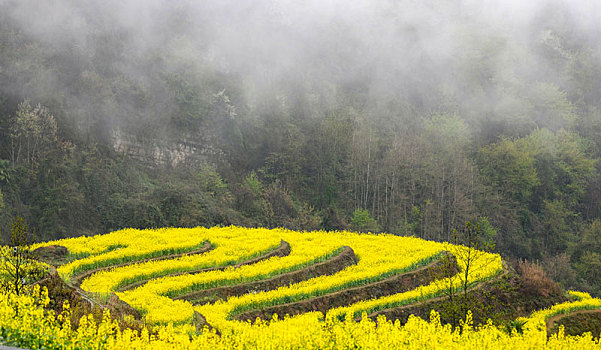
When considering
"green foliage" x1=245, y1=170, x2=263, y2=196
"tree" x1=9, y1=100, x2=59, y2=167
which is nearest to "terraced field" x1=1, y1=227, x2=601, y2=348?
"tree" x1=9, y1=100, x2=59, y2=167

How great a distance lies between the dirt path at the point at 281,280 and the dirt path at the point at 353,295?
223cm

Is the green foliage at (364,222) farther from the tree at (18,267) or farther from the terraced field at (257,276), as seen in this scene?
the tree at (18,267)

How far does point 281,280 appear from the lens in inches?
957

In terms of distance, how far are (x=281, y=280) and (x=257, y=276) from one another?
102 cm

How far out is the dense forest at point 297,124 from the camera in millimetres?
42969

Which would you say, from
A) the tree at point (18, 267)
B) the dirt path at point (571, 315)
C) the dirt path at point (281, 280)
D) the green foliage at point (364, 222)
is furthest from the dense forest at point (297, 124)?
the tree at point (18, 267)

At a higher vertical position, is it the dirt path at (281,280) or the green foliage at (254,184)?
the green foliage at (254,184)

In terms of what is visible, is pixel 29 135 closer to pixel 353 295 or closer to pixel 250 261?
pixel 250 261

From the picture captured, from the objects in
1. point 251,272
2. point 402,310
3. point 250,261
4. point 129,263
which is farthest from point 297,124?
point 402,310

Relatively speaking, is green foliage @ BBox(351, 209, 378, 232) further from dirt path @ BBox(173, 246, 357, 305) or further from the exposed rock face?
dirt path @ BBox(173, 246, 357, 305)

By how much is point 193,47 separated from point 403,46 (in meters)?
29.4

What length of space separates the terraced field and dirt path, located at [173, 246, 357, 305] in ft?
0.15

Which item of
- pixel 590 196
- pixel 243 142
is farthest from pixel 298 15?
pixel 590 196

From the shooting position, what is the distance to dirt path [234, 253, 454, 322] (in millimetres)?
20875
